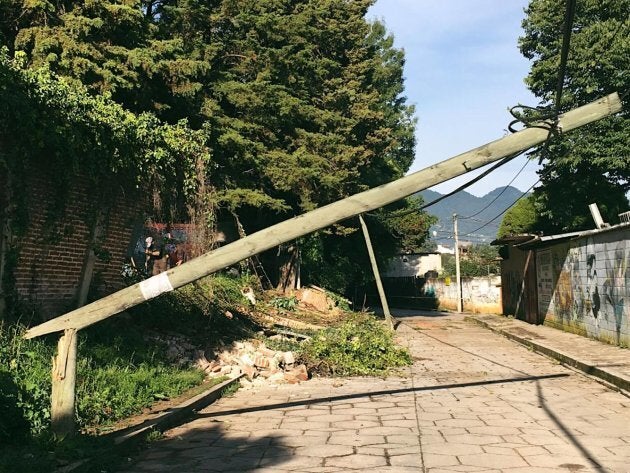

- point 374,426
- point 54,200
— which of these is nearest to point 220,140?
point 54,200

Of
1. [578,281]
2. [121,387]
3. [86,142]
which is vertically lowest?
[121,387]

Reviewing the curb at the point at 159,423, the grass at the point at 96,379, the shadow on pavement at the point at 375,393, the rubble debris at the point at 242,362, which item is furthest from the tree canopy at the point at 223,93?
the shadow on pavement at the point at 375,393

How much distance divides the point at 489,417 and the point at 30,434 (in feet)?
17.4

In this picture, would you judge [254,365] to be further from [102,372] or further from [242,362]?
[102,372]

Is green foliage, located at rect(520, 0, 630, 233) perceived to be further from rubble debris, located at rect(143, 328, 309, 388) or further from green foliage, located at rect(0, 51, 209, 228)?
green foliage, located at rect(0, 51, 209, 228)

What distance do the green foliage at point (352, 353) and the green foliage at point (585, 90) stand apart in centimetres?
1410

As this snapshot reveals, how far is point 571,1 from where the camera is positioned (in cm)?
486

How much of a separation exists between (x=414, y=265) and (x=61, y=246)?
54.7 meters

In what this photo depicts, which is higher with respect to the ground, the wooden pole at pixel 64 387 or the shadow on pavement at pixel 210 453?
the wooden pole at pixel 64 387

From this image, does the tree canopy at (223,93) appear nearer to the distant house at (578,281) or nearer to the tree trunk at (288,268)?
the tree trunk at (288,268)

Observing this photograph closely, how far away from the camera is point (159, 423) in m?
6.55

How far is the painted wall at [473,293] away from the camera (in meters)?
33.8

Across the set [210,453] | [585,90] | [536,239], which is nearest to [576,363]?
[210,453]

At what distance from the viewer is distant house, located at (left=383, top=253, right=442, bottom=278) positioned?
60844mm
